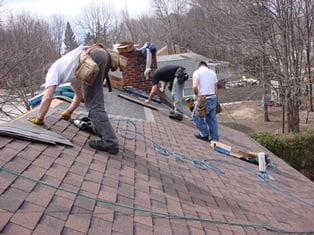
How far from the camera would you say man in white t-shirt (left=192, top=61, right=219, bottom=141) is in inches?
239

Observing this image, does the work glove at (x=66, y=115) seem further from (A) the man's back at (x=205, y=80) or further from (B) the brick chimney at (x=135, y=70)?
(B) the brick chimney at (x=135, y=70)

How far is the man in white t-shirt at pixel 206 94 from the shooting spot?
6062mm

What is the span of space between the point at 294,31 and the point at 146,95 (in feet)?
28.9

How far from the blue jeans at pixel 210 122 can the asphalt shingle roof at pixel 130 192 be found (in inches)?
43.6

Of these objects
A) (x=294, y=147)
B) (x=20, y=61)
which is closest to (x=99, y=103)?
(x=294, y=147)

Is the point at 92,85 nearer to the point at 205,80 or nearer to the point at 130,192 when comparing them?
the point at 130,192

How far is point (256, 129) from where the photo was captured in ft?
63.9

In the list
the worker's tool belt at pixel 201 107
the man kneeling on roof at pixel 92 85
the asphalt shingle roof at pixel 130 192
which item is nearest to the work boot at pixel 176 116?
the worker's tool belt at pixel 201 107

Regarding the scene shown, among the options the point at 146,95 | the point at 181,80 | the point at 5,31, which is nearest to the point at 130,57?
the point at 146,95

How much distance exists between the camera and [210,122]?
6.27m

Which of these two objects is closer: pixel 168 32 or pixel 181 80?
pixel 181 80

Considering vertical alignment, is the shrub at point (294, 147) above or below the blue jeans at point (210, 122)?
below

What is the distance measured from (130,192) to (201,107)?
3.60m

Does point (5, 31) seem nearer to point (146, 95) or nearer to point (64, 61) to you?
point (146, 95)
